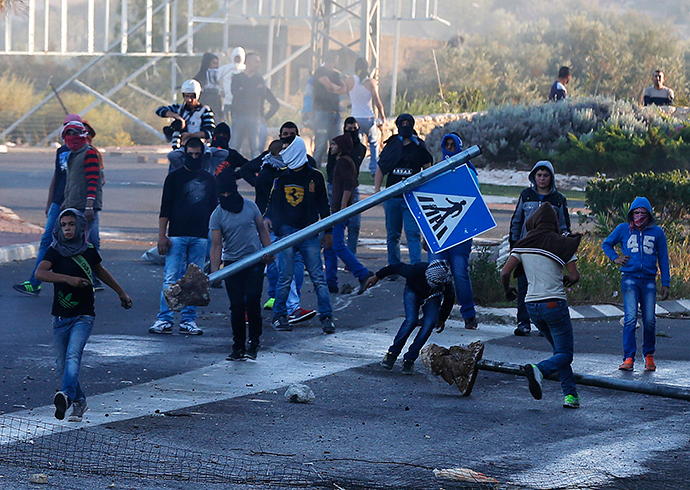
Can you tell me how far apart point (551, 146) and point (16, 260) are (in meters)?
14.7

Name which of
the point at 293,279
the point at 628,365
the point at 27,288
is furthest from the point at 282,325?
the point at 628,365

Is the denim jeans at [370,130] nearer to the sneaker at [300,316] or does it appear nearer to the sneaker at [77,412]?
the sneaker at [300,316]

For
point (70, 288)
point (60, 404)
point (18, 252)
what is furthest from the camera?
point (18, 252)

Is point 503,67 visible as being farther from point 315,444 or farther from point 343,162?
point 315,444

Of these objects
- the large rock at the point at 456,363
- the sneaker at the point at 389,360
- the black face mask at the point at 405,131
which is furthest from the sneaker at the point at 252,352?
the black face mask at the point at 405,131

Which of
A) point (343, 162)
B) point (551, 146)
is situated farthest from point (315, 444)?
point (551, 146)

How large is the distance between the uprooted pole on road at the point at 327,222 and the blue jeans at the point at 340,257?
196 centimetres

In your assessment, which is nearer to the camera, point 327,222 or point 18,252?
point 327,222

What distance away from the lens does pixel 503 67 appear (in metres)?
55.1

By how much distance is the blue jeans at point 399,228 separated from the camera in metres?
11.9

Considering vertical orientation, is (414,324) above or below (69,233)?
below

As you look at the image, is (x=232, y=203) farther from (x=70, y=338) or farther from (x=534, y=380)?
(x=534, y=380)

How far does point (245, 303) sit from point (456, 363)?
6.70 feet

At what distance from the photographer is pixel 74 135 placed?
10961 millimetres
